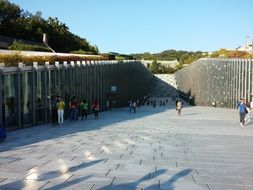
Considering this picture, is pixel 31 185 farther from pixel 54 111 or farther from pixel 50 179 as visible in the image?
pixel 54 111

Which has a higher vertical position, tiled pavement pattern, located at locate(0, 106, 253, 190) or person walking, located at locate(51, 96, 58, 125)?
person walking, located at locate(51, 96, 58, 125)

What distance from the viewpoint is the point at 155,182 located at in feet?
30.9

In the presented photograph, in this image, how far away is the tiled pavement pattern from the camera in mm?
9281

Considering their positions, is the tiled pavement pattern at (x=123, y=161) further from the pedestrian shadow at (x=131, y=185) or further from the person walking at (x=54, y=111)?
the person walking at (x=54, y=111)

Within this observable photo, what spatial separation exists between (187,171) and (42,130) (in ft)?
36.1

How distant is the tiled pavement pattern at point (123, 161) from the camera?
928 cm

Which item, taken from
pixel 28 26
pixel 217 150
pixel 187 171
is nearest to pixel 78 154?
pixel 187 171

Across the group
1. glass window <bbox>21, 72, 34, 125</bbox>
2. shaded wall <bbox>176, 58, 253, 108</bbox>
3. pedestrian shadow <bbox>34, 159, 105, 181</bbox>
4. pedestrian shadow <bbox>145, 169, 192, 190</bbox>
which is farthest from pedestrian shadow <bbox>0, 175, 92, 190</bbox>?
shaded wall <bbox>176, 58, 253, 108</bbox>

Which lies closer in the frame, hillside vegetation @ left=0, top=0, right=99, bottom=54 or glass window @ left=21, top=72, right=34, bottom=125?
glass window @ left=21, top=72, right=34, bottom=125

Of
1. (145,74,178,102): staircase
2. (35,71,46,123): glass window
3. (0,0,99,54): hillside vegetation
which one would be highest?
(0,0,99,54): hillside vegetation

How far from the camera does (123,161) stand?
11930 mm

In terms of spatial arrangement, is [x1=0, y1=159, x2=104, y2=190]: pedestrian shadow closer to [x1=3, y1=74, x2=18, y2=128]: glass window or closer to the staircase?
[x1=3, y1=74, x2=18, y2=128]: glass window

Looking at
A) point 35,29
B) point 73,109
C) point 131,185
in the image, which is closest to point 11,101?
point 73,109

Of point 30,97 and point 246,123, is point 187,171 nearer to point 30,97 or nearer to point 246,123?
point 30,97
